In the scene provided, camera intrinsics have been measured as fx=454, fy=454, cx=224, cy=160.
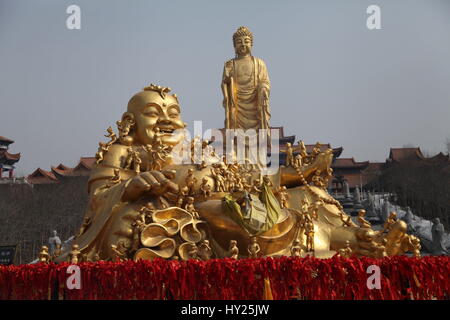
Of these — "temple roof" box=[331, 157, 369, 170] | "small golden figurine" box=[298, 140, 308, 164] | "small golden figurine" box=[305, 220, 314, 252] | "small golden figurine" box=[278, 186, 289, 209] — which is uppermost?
"temple roof" box=[331, 157, 369, 170]

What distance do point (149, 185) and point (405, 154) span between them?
24.1 m

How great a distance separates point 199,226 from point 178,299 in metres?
1.30

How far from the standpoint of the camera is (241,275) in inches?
136

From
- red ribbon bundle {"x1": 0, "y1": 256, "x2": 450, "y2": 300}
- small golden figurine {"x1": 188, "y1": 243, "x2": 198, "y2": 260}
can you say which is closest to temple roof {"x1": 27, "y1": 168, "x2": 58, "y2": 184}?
small golden figurine {"x1": 188, "y1": 243, "x2": 198, "y2": 260}

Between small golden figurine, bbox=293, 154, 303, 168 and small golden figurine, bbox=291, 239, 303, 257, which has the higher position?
small golden figurine, bbox=293, 154, 303, 168

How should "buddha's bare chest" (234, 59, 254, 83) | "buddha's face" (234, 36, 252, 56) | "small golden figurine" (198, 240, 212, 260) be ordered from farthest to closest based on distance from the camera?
"buddha's face" (234, 36, 252, 56)
"buddha's bare chest" (234, 59, 254, 83)
"small golden figurine" (198, 240, 212, 260)

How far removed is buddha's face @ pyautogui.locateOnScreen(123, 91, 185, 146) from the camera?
18.3 ft

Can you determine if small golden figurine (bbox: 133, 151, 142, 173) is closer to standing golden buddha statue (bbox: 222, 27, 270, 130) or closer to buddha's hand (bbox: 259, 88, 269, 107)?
standing golden buddha statue (bbox: 222, 27, 270, 130)

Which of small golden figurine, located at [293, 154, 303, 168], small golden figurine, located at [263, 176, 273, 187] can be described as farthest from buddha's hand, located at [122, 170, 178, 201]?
small golden figurine, located at [293, 154, 303, 168]

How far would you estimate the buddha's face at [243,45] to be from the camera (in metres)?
8.14

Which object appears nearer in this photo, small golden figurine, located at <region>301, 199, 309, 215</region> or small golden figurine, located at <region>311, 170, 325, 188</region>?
small golden figurine, located at <region>301, 199, 309, 215</region>

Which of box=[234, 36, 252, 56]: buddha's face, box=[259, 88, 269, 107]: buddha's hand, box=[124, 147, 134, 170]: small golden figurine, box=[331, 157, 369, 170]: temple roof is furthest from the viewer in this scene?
box=[331, 157, 369, 170]: temple roof

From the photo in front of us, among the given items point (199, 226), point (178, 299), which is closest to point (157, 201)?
point (199, 226)

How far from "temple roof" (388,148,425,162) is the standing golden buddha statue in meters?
18.8
